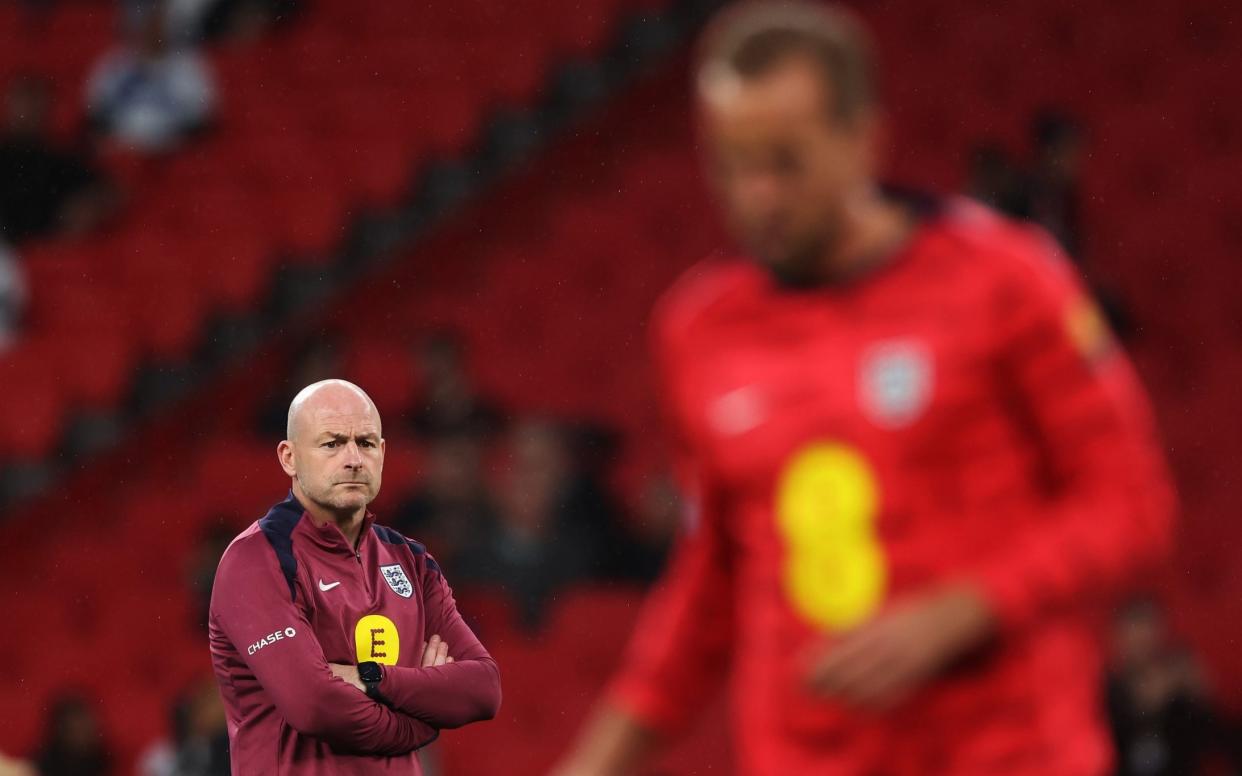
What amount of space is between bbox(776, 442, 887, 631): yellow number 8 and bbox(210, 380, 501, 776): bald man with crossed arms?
56.8 inches

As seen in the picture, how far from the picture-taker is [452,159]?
9.98m

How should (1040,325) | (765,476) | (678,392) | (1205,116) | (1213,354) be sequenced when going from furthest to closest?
(1205,116)
(1213,354)
(678,392)
(765,476)
(1040,325)

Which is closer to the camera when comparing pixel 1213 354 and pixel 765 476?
pixel 765 476

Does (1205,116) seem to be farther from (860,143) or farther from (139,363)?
(860,143)

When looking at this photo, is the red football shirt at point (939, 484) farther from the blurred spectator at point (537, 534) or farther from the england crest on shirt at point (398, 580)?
the blurred spectator at point (537, 534)

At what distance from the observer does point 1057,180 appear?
29.5 feet

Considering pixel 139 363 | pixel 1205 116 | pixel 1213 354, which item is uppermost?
pixel 139 363

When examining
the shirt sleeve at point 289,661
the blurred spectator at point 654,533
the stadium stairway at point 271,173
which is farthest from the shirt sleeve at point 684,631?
the stadium stairway at point 271,173

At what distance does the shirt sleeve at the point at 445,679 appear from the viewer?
318cm

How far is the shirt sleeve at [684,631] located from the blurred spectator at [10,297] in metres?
7.85

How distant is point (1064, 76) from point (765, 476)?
29.0 ft

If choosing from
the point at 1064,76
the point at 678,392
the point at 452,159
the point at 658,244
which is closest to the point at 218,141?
the point at 452,159

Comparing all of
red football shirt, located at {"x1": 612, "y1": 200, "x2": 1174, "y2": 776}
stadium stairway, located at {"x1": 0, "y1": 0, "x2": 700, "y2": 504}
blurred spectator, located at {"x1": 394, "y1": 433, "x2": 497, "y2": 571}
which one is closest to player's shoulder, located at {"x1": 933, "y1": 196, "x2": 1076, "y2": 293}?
red football shirt, located at {"x1": 612, "y1": 200, "x2": 1174, "y2": 776}

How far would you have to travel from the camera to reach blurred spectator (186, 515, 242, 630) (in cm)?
761
